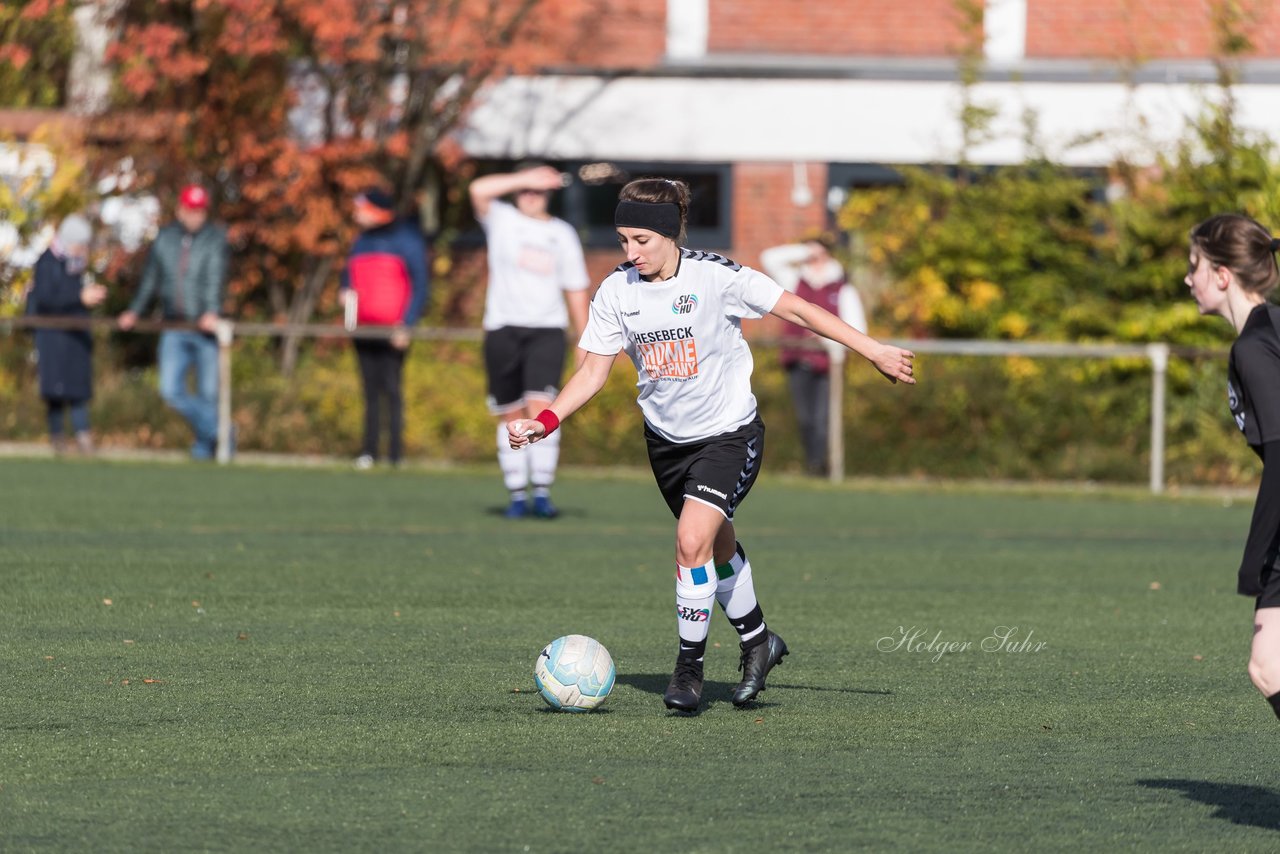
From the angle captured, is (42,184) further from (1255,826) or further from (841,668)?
(1255,826)

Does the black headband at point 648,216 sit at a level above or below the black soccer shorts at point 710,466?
above

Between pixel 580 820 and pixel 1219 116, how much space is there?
15123mm

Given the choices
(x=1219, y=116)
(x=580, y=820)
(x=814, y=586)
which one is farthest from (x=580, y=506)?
(x=580, y=820)

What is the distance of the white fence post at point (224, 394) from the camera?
17688 millimetres

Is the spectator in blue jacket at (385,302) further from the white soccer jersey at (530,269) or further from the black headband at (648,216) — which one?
the black headband at (648,216)

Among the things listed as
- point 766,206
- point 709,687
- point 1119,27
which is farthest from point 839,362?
point 709,687

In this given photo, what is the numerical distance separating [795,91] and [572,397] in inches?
646

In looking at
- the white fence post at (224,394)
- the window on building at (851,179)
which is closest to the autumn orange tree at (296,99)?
the white fence post at (224,394)

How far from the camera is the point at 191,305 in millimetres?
17812

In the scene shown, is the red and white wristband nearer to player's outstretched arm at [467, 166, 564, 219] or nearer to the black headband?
the black headband

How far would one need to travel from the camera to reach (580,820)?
525cm

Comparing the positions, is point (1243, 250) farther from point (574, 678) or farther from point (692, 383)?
point (574, 678)

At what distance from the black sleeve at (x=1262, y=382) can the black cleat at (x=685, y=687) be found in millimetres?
2501

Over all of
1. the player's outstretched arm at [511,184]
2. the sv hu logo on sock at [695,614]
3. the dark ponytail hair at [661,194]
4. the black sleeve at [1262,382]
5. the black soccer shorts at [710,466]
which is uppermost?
the player's outstretched arm at [511,184]
